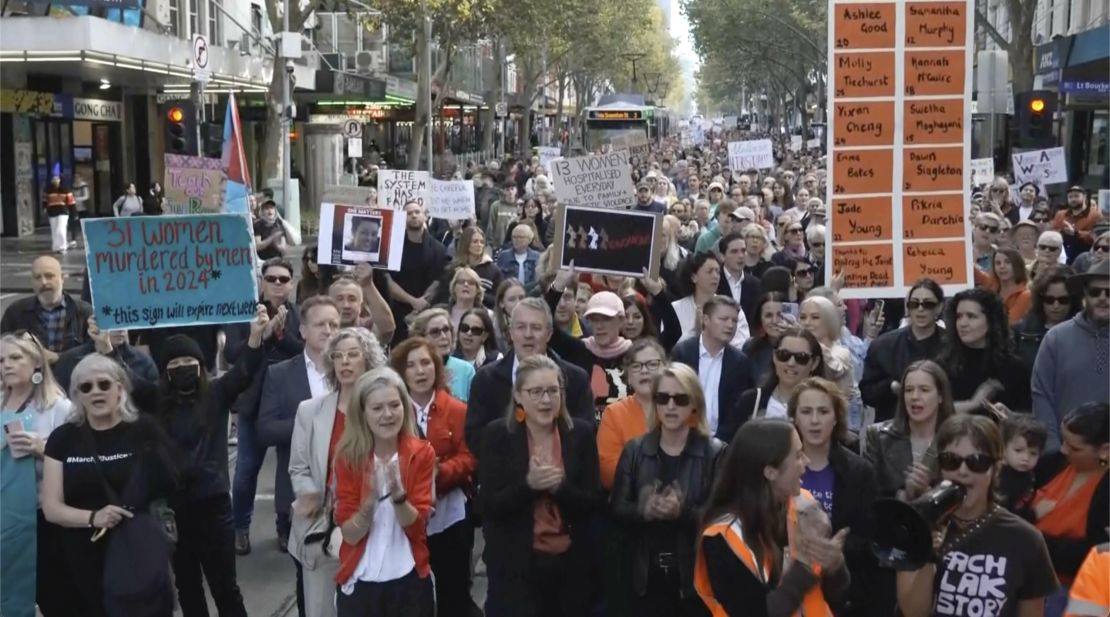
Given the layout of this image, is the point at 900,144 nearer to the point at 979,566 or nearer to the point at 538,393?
the point at 538,393

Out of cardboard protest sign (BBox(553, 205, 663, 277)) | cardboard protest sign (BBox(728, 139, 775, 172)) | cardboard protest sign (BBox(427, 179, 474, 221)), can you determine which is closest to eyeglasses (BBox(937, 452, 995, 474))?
cardboard protest sign (BBox(553, 205, 663, 277))

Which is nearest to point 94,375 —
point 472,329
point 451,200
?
point 472,329

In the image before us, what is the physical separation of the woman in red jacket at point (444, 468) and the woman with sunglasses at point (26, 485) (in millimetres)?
1544

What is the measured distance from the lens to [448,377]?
641 cm

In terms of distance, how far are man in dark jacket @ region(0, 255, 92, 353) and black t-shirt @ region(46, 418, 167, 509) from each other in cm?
326

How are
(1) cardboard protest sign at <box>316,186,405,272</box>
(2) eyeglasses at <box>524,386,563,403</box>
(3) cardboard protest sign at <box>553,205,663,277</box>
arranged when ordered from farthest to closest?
(1) cardboard protest sign at <box>316,186,405,272</box> < (3) cardboard protest sign at <box>553,205,663,277</box> < (2) eyeglasses at <box>524,386,563,403</box>

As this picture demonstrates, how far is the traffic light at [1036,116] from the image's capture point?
1772 centimetres

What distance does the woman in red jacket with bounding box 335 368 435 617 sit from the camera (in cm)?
510

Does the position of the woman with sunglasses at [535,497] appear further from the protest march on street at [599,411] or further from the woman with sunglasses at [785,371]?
the woman with sunglasses at [785,371]

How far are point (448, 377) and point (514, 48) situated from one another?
133 ft

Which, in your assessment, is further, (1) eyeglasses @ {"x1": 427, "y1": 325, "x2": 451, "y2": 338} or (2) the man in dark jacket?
(2) the man in dark jacket

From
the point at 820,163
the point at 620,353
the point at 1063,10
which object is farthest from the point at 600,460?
the point at 1063,10

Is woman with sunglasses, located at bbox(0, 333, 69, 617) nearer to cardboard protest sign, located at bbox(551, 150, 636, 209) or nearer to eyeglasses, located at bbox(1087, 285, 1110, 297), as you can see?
eyeglasses, located at bbox(1087, 285, 1110, 297)

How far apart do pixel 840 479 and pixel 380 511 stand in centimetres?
172
